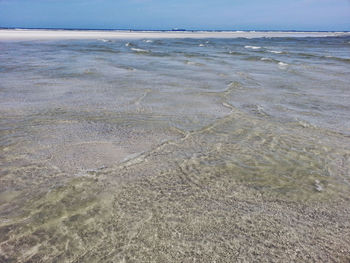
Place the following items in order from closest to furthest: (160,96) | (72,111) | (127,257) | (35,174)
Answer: (127,257) → (35,174) → (72,111) → (160,96)

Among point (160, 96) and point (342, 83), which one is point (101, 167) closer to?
point (160, 96)

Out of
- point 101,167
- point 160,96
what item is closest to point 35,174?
point 101,167

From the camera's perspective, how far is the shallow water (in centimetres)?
232

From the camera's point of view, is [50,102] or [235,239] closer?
[235,239]

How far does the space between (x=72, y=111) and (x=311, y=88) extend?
7619 millimetres

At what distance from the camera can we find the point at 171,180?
10.8 feet

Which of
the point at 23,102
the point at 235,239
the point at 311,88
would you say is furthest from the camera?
the point at 311,88

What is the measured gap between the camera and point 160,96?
7480mm

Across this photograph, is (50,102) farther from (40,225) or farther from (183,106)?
(40,225)

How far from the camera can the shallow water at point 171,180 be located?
2.32 m

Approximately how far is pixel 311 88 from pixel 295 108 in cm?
320

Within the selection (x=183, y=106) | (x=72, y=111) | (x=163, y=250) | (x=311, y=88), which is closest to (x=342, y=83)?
(x=311, y=88)

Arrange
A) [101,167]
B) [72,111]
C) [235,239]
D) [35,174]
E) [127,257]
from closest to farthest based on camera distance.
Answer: [127,257]
[235,239]
[35,174]
[101,167]
[72,111]

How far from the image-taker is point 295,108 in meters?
6.63
